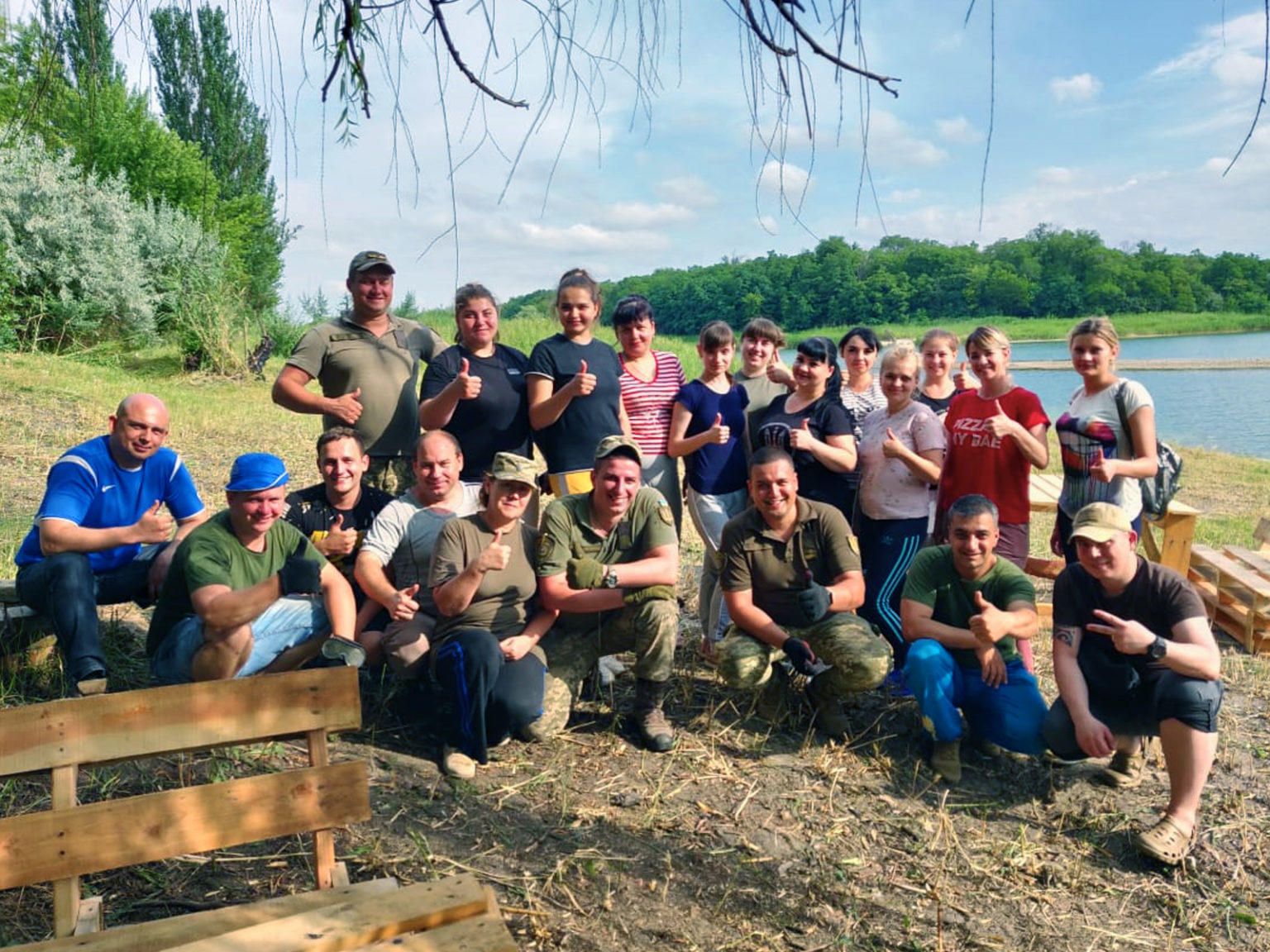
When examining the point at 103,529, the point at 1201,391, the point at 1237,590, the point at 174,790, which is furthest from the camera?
the point at 1201,391

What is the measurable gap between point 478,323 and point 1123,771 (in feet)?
10.6

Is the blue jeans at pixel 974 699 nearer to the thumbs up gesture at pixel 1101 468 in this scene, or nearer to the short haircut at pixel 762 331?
the thumbs up gesture at pixel 1101 468

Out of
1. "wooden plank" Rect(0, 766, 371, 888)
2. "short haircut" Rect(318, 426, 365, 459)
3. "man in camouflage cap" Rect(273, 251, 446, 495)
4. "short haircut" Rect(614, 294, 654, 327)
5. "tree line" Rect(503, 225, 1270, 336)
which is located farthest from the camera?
"short haircut" Rect(614, 294, 654, 327)

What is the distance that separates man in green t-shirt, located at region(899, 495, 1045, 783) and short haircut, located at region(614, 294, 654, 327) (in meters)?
1.63

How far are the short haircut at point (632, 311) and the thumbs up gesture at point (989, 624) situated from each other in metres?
1.91

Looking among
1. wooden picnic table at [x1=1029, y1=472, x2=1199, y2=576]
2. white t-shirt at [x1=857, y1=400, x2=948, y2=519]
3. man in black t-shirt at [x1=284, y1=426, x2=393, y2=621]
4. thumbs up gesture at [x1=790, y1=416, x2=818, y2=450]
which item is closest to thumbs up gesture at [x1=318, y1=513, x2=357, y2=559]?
man in black t-shirt at [x1=284, y1=426, x2=393, y2=621]

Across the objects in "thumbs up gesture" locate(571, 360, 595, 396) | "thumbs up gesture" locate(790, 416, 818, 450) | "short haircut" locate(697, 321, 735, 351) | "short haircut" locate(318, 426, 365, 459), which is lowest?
"thumbs up gesture" locate(790, 416, 818, 450)

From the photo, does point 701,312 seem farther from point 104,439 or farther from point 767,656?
point 104,439

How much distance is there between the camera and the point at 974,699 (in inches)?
154

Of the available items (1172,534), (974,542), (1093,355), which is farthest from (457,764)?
(1172,534)

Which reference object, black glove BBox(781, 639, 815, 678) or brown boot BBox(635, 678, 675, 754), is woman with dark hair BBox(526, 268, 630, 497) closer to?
brown boot BBox(635, 678, 675, 754)

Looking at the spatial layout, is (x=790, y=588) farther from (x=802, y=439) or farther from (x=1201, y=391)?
(x=1201, y=391)

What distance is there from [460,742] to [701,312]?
8.89ft

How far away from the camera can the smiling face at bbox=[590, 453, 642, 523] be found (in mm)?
3900
